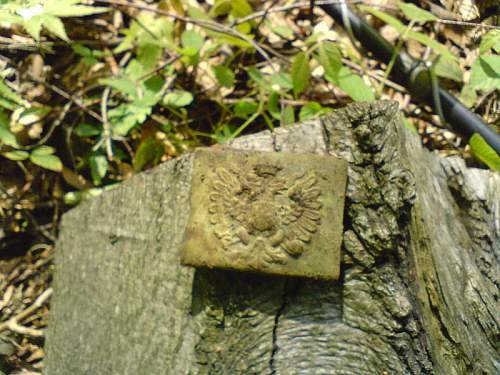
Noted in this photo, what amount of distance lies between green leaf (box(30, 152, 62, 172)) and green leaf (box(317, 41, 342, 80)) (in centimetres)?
90

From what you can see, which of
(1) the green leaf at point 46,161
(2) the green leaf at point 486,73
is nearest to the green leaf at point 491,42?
(2) the green leaf at point 486,73

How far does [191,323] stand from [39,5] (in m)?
0.82

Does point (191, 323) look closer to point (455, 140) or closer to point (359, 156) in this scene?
point (359, 156)

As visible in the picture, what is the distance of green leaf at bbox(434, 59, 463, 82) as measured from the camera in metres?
1.79

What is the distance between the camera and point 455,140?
1.95 meters

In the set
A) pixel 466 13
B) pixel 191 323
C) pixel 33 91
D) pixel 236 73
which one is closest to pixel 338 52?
pixel 466 13

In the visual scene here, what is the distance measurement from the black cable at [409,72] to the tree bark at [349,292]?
0.54m

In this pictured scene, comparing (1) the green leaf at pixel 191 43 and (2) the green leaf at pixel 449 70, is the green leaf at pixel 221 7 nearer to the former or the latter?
(1) the green leaf at pixel 191 43

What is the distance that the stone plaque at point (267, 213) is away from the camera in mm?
926

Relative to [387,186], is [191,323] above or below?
below

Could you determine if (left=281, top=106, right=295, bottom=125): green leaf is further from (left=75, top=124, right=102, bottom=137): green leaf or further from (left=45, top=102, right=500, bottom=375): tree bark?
(left=75, top=124, right=102, bottom=137): green leaf

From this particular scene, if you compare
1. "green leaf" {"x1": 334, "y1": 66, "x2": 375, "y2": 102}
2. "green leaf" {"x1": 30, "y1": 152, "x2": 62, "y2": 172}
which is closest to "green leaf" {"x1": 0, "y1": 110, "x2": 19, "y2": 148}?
"green leaf" {"x1": 30, "y1": 152, "x2": 62, "y2": 172}

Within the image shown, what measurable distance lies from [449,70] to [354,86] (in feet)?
1.44

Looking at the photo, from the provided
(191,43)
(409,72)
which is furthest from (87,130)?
(409,72)
